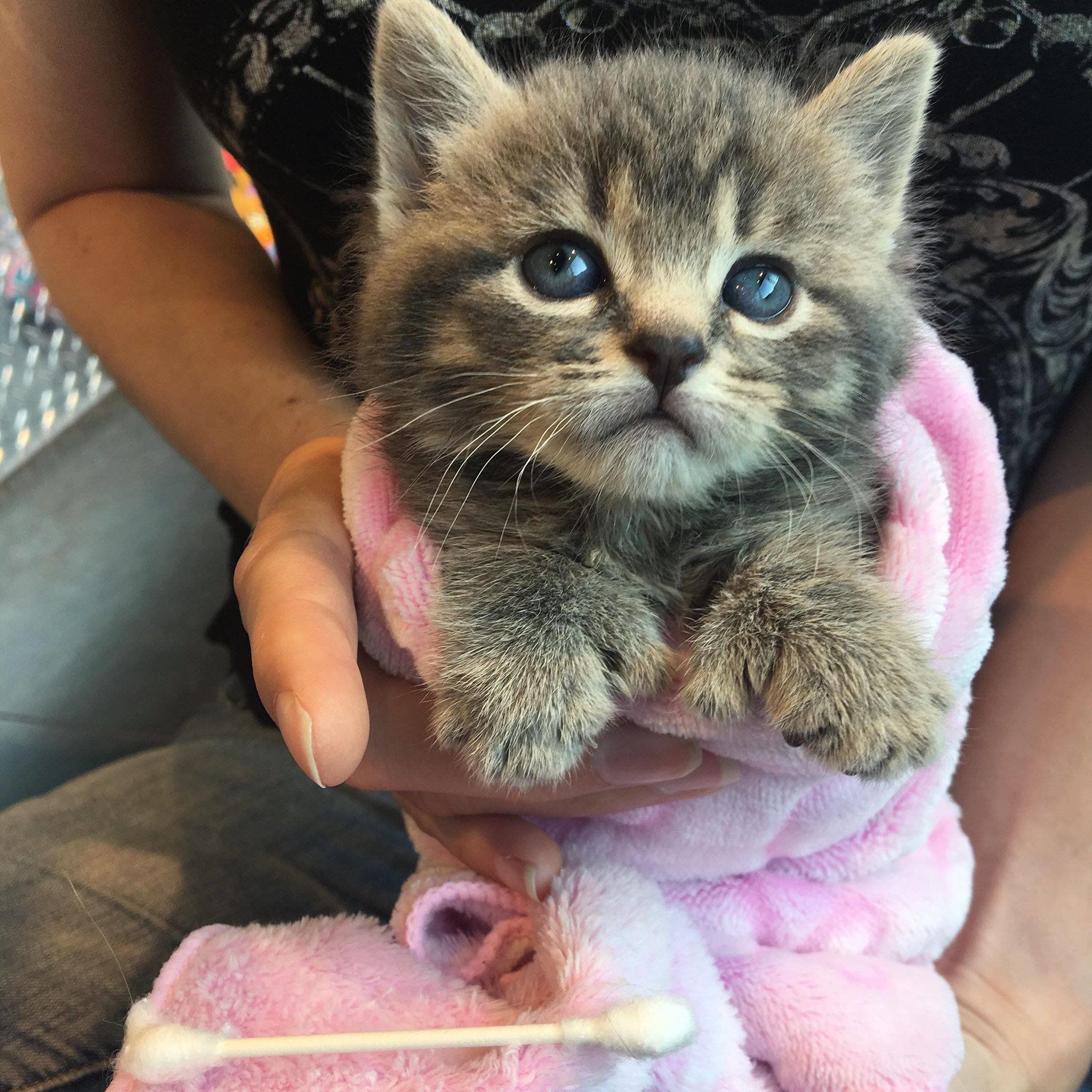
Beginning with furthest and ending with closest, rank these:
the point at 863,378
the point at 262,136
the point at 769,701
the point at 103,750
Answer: the point at 103,750 < the point at 262,136 < the point at 863,378 < the point at 769,701

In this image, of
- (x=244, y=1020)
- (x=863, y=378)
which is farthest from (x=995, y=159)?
(x=244, y=1020)

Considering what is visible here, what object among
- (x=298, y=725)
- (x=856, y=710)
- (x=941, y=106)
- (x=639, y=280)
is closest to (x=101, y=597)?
(x=298, y=725)

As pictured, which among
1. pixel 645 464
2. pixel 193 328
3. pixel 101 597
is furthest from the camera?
pixel 101 597

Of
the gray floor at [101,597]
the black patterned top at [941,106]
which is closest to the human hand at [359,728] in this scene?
the black patterned top at [941,106]

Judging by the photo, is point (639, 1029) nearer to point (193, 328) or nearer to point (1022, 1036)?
point (1022, 1036)

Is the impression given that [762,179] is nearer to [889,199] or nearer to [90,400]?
[889,199]
